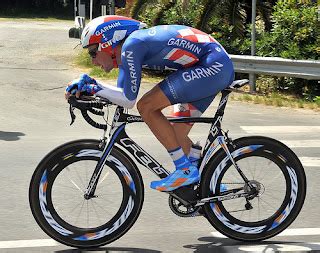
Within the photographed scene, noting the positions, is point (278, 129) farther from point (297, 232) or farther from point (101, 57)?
point (101, 57)

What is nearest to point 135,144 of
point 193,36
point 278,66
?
point 193,36

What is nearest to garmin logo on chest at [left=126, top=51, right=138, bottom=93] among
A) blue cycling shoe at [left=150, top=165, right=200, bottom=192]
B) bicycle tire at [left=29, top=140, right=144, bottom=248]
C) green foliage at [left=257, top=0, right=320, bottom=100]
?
bicycle tire at [left=29, top=140, right=144, bottom=248]

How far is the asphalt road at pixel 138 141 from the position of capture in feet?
16.6

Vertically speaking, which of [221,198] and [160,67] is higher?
[160,67]

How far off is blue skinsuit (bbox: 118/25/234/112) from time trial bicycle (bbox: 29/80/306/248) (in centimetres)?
16

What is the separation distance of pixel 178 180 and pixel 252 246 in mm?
752

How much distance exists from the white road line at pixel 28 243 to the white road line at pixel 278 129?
202 inches

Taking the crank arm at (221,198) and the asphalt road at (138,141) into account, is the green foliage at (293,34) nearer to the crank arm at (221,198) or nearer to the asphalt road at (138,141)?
the asphalt road at (138,141)

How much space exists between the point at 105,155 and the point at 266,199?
126 centimetres

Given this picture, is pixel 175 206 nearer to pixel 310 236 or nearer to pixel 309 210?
pixel 310 236

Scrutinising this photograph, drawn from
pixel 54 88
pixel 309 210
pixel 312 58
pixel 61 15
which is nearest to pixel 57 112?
pixel 54 88

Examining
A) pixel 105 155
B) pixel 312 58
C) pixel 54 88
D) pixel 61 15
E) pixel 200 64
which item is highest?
pixel 200 64

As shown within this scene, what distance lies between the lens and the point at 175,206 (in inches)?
195

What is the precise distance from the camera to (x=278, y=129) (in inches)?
390
